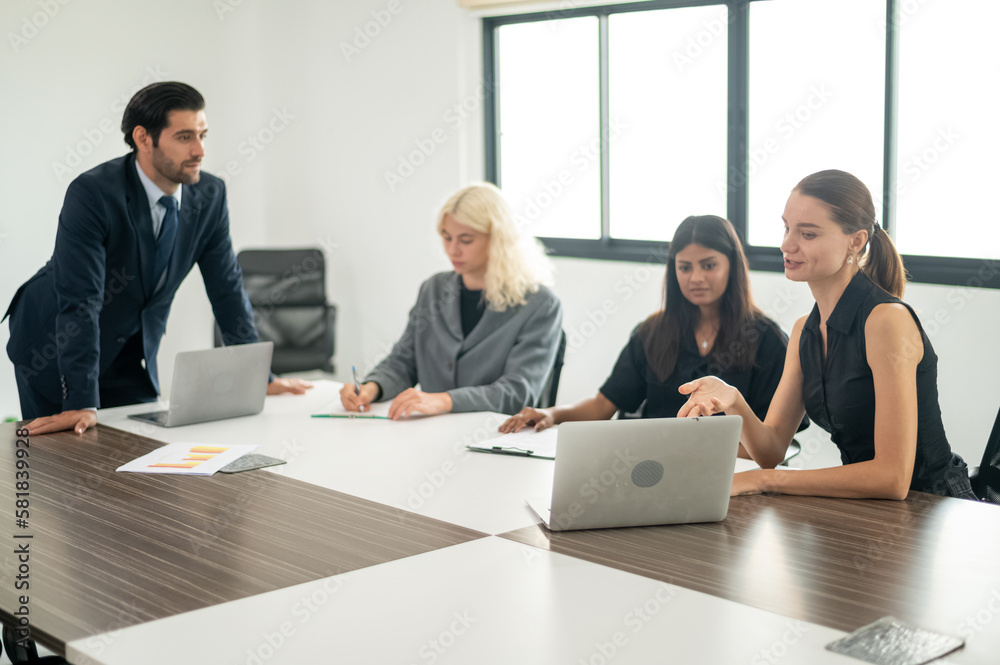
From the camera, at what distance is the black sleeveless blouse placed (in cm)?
201

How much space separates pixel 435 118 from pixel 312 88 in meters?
1.00

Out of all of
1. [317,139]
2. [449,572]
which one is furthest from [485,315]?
[317,139]

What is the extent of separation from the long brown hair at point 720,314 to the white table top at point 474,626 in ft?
4.28

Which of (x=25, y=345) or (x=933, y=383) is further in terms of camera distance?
(x=25, y=345)

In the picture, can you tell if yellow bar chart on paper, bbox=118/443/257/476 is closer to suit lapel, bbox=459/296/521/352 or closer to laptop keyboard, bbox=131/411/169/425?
laptop keyboard, bbox=131/411/169/425

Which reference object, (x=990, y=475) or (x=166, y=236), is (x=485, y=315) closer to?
(x=166, y=236)

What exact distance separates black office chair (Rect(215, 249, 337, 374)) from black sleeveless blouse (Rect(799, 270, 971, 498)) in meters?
3.46

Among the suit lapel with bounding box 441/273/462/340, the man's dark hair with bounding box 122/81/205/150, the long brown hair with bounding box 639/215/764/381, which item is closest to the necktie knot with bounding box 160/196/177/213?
the man's dark hair with bounding box 122/81/205/150

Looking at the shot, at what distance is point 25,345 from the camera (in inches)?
115

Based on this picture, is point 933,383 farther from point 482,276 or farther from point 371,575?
point 482,276

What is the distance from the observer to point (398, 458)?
2.25m

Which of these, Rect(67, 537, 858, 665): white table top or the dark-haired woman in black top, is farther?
the dark-haired woman in black top

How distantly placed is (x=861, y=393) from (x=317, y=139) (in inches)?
170

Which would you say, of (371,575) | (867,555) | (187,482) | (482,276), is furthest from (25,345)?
(867,555)
